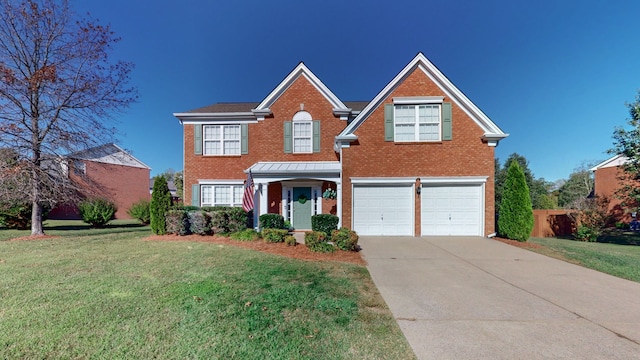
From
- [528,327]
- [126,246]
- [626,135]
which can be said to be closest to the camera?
[528,327]

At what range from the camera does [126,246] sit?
872 centimetres

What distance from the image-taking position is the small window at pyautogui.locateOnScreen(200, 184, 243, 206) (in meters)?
13.9

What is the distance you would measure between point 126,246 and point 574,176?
183 ft

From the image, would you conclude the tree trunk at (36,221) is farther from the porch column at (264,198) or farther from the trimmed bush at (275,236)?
the trimmed bush at (275,236)

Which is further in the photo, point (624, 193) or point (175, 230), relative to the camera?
point (624, 193)

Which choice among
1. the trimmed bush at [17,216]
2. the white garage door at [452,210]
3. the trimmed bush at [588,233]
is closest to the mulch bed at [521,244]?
the white garage door at [452,210]

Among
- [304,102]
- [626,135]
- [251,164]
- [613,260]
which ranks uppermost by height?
[304,102]

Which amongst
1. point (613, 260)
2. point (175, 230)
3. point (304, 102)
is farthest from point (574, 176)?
point (175, 230)

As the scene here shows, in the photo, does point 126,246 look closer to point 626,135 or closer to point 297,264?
point 297,264

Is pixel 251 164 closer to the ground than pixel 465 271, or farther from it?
farther from it

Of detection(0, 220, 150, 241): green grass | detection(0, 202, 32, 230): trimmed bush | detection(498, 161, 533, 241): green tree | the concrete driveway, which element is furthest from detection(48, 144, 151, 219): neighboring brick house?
detection(498, 161, 533, 241): green tree

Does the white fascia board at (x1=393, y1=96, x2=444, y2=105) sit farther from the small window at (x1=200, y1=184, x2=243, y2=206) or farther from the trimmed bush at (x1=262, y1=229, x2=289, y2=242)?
the small window at (x1=200, y1=184, x2=243, y2=206)

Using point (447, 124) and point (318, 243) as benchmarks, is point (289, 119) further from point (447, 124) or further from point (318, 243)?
point (447, 124)

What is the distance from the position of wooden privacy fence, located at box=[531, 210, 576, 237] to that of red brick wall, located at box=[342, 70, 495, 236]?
6.35 m
